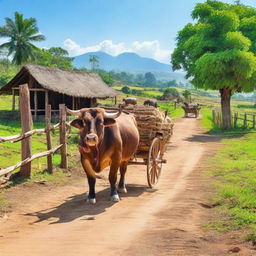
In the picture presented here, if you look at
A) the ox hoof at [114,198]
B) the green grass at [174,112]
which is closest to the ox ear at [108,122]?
the ox hoof at [114,198]

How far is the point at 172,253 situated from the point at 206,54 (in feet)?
69.1

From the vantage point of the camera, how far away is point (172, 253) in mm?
4488

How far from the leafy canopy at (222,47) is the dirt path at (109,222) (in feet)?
49.8

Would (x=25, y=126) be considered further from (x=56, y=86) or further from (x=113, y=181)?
(x=56, y=86)

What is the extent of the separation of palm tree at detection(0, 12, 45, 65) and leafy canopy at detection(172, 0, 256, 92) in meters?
26.4

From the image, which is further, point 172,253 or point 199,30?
point 199,30

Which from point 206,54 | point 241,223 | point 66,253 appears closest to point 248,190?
point 241,223

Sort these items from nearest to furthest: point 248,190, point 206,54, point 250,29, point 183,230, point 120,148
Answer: point 183,230 → point 120,148 → point 248,190 → point 206,54 → point 250,29

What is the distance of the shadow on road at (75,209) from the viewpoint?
6449 millimetres

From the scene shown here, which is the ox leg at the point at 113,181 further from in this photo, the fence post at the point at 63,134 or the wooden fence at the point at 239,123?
the wooden fence at the point at 239,123

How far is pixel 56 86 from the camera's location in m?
26.9

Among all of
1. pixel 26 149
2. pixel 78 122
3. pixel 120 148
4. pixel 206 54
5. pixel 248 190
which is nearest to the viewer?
pixel 78 122

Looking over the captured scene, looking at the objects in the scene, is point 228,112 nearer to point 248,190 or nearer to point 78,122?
point 248,190

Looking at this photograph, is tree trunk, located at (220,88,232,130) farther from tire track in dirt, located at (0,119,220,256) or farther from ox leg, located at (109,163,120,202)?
ox leg, located at (109,163,120,202)
